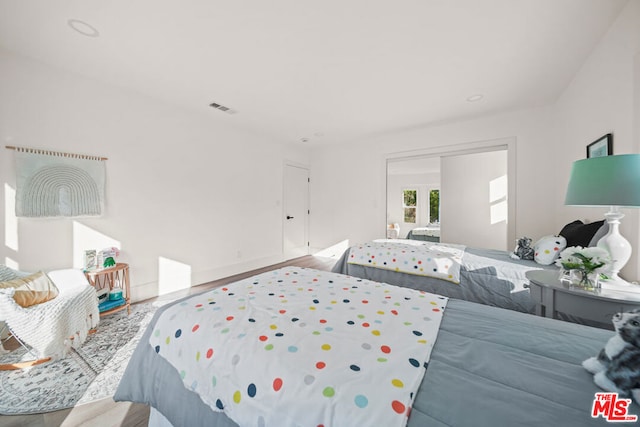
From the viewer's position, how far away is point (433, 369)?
2.62 ft

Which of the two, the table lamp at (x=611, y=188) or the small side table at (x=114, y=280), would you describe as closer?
the table lamp at (x=611, y=188)

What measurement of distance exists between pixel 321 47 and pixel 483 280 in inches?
98.4

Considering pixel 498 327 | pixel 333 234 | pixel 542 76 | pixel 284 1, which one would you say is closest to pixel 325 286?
pixel 498 327

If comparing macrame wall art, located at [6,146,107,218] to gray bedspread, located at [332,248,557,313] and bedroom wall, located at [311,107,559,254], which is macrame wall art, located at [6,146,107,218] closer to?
gray bedspread, located at [332,248,557,313]

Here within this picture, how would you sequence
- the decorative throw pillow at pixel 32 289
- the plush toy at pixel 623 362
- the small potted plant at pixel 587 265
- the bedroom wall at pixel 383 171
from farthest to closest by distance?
the bedroom wall at pixel 383 171
the decorative throw pillow at pixel 32 289
the small potted plant at pixel 587 265
the plush toy at pixel 623 362

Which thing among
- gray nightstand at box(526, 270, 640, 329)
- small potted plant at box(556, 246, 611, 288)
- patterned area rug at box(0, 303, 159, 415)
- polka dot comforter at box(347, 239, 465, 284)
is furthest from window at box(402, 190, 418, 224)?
patterned area rug at box(0, 303, 159, 415)

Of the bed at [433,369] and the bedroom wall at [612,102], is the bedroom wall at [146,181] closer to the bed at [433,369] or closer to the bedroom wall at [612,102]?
the bed at [433,369]

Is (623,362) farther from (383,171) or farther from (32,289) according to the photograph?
(383,171)

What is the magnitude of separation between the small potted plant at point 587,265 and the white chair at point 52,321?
3.42 m

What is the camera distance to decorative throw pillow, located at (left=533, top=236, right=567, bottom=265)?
2.15 m

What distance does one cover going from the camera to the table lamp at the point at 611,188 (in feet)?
4.02

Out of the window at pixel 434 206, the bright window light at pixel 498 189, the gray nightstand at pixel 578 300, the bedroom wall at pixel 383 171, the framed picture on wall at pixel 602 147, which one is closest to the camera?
the gray nightstand at pixel 578 300

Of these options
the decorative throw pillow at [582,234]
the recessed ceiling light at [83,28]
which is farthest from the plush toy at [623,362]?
the recessed ceiling light at [83,28]

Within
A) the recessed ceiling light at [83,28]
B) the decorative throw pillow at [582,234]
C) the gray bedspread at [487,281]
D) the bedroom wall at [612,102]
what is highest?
the recessed ceiling light at [83,28]
